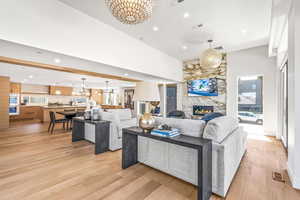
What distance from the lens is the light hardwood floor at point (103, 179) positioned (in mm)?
1769

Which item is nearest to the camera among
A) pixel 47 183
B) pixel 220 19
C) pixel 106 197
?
pixel 106 197

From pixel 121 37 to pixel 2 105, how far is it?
6.24m

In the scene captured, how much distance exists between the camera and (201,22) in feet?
10.4

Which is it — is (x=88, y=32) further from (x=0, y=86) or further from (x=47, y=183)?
(x=0, y=86)

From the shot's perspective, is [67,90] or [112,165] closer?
[112,165]

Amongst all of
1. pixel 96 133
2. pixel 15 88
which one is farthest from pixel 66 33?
pixel 15 88

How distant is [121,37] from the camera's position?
367cm

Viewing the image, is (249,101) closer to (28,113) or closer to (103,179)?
(103,179)

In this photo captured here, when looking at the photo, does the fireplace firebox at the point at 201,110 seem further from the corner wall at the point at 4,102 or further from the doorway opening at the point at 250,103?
the corner wall at the point at 4,102

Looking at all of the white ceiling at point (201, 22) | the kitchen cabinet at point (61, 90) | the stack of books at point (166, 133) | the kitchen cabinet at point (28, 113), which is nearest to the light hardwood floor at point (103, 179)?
the stack of books at point (166, 133)

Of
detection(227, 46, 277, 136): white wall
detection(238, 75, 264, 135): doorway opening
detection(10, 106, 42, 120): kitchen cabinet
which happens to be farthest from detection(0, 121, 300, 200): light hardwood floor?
detection(10, 106, 42, 120): kitchen cabinet

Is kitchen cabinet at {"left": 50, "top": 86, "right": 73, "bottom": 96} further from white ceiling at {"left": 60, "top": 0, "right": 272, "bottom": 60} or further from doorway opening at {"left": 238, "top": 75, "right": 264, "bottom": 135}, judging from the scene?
doorway opening at {"left": 238, "top": 75, "right": 264, "bottom": 135}

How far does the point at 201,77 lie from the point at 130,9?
17.0ft

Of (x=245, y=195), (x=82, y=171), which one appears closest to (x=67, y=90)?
(x=82, y=171)
